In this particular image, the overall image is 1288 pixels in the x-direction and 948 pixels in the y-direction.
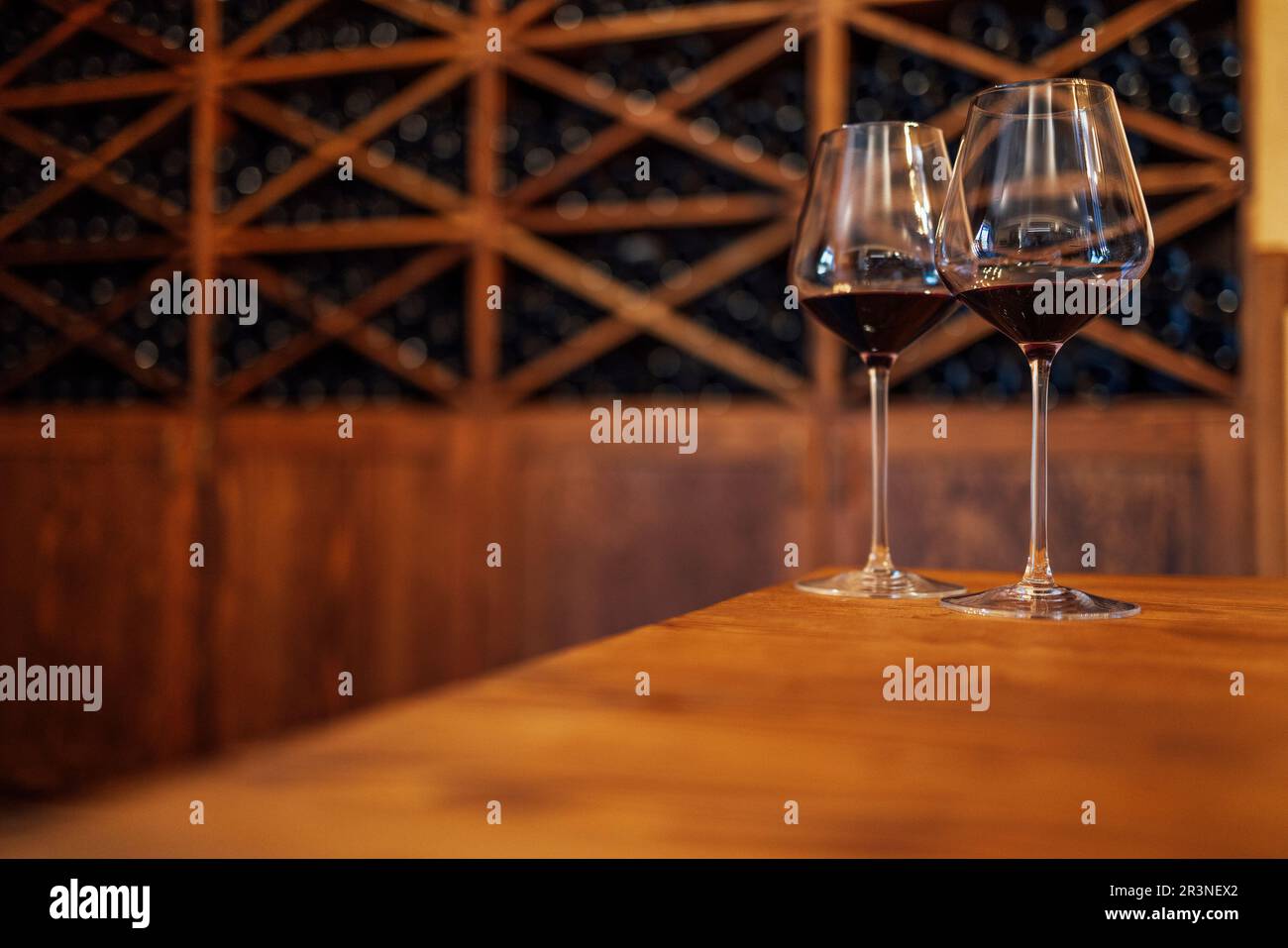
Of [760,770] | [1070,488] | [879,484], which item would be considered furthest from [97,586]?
[760,770]

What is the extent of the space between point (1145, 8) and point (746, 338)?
85 cm

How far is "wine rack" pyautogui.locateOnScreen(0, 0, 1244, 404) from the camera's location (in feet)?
6.61

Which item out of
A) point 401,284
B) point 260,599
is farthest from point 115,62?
point 260,599

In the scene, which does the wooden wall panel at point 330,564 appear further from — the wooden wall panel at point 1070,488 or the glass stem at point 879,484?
the glass stem at point 879,484

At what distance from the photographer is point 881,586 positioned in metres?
0.70

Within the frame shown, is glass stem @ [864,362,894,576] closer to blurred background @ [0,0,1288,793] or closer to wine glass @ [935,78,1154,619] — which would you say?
wine glass @ [935,78,1154,619]

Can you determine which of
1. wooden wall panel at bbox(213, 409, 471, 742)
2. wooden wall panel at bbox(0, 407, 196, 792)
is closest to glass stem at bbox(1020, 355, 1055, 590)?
wooden wall panel at bbox(213, 409, 471, 742)

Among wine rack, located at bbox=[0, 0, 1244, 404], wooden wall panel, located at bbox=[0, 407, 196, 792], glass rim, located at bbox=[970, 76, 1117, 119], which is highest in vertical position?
wine rack, located at bbox=[0, 0, 1244, 404]

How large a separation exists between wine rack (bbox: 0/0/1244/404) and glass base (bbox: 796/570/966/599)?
1389 millimetres

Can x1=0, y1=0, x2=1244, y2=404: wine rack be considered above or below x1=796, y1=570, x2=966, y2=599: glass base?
above

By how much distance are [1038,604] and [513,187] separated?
1.96 metres

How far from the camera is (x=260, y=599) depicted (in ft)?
8.34

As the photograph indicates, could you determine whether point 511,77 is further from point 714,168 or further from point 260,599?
point 260,599

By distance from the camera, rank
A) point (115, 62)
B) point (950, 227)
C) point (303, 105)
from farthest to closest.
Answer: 1. point (115, 62)
2. point (303, 105)
3. point (950, 227)
